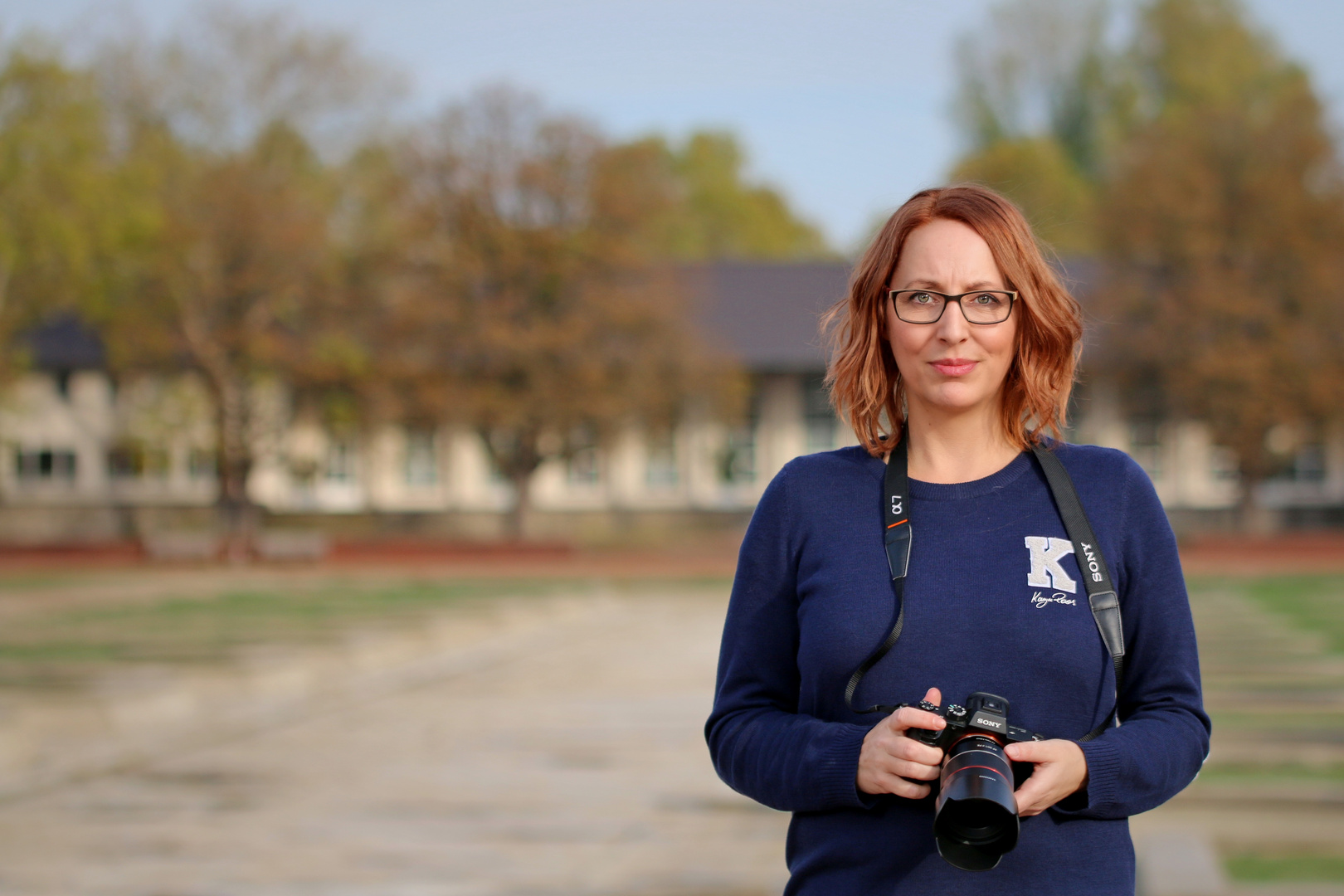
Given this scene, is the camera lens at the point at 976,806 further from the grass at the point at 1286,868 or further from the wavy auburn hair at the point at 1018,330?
the grass at the point at 1286,868

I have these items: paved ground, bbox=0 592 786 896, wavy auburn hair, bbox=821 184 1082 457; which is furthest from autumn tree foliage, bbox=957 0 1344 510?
wavy auburn hair, bbox=821 184 1082 457

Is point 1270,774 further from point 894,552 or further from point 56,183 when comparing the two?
point 56,183

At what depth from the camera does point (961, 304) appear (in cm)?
244

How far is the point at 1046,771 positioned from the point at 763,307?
2036 inches

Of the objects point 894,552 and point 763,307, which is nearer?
point 894,552

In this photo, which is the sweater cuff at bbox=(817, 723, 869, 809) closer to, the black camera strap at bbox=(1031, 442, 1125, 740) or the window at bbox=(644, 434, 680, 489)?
the black camera strap at bbox=(1031, 442, 1125, 740)

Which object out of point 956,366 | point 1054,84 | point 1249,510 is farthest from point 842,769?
point 1054,84

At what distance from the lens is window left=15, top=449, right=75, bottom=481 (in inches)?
2028

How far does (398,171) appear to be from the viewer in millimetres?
40906

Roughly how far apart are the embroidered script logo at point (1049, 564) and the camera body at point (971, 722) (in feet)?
0.68

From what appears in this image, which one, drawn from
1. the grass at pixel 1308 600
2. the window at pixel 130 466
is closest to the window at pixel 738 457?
the window at pixel 130 466

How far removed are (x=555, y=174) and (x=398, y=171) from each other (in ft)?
14.2

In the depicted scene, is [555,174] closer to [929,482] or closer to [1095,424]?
[1095,424]

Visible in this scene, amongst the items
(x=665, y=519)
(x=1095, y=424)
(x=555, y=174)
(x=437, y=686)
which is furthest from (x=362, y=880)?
(x=1095, y=424)
